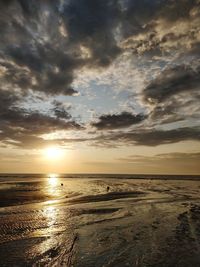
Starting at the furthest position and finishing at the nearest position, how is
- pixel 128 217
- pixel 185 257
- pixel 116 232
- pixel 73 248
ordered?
pixel 128 217
pixel 116 232
pixel 73 248
pixel 185 257

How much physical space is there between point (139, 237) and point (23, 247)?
22.0 ft

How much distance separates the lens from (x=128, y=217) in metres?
21.4

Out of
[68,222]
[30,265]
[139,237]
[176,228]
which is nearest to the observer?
[30,265]

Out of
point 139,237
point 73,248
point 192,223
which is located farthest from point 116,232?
point 192,223

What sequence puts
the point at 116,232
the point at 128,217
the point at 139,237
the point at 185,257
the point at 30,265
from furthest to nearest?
the point at 128,217 → the point at 116,232 → the point at 139,237 → the point at 185,257 → the point at 30,265

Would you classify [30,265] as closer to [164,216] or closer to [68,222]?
[68,222]

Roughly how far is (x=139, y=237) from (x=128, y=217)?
617cm

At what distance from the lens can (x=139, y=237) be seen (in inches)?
600

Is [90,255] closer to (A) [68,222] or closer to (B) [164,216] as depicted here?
(A) [68,222]

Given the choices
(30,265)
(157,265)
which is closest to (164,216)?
(157,265)

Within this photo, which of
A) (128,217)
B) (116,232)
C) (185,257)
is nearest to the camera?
(185,257)

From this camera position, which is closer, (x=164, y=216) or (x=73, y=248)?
(x=73, y=248)

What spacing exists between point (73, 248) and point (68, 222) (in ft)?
21.4

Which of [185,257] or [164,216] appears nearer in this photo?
[185,257]
